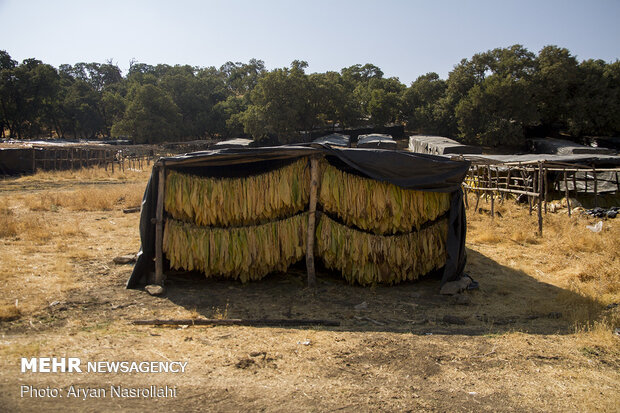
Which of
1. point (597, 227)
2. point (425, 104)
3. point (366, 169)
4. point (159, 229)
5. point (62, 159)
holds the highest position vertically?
point (425, 104)

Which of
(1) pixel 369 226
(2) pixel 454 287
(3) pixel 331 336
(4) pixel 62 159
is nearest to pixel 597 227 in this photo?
(2) pixel 454 287

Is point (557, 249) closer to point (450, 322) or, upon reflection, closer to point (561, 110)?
point (450, 322)

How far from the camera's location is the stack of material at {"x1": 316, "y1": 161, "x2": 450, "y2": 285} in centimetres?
705

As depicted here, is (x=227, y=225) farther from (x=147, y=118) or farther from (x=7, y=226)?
(x=147, y=118)

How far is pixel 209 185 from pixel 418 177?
346cm

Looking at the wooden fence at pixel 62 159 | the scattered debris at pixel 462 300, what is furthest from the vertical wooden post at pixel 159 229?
the wooden fence at pixel 62 159

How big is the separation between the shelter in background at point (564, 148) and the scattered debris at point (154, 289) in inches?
1000

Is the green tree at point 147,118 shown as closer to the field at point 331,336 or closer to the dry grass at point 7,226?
the dry grass at point 7,226

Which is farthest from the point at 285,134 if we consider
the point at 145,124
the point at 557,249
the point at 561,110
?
the point at 557,249

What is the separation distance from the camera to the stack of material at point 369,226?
705 cm

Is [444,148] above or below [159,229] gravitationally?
above

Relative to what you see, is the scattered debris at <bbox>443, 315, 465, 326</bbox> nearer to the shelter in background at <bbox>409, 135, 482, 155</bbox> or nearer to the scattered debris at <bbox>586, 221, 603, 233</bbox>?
the scattered debris at <bbox>586, 221, 603, 233</bbox>

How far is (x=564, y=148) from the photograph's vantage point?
89.2 ft

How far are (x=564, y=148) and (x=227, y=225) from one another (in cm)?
2715
